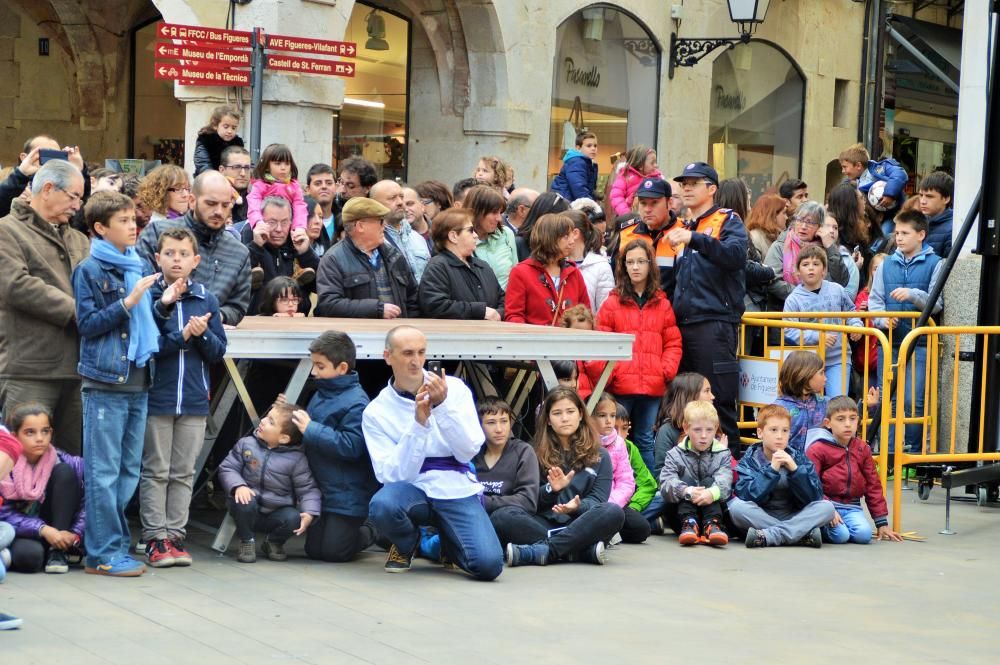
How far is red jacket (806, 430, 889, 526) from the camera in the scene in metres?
8.90

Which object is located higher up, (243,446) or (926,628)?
(243,446)

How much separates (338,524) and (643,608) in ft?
5.63

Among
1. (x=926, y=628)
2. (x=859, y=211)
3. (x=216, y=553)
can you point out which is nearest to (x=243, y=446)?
(x=216, y=553)

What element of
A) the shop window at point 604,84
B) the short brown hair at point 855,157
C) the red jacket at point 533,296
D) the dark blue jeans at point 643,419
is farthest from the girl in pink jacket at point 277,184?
the shop window at point 604,84

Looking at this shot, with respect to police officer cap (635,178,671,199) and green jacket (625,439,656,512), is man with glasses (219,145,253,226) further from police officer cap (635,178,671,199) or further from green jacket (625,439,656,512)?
green jacket (625,439,656,512)

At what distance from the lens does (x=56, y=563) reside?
7.20 meters

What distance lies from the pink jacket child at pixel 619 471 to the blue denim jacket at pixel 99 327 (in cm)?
272

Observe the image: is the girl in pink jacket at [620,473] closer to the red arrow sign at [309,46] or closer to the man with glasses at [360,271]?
the man with glasses at [360,271]

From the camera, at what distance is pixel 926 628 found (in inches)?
267

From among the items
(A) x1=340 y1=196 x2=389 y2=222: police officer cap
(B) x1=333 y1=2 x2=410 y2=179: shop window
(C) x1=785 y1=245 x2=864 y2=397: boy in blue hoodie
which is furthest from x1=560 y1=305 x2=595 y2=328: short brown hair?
(B) x1=333 y1=2 x2=410 y2=179: shop window

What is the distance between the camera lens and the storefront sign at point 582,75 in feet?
57.0

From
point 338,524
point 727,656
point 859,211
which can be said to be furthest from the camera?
point 859,211

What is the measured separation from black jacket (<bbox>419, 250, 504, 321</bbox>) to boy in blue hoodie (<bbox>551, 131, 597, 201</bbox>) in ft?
13.9

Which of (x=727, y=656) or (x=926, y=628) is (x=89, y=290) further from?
(x=926, y=628)
